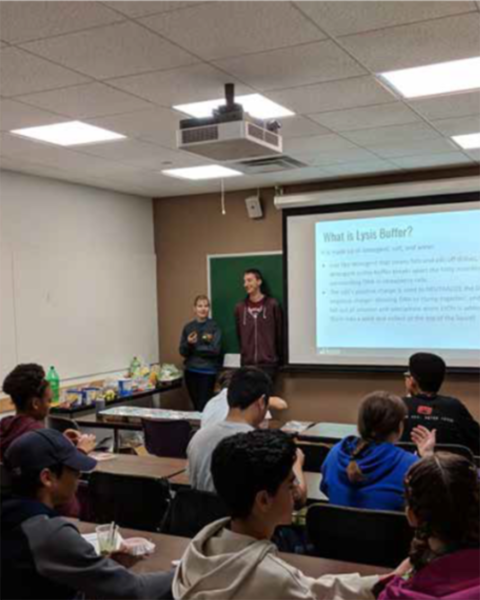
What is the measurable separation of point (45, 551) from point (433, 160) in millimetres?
4848

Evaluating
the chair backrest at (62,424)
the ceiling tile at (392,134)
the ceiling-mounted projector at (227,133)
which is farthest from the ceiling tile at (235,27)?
the chair backrest at (62,424)

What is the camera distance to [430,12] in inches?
99.7

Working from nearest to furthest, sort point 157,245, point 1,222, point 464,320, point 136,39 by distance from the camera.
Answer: point 136,39
point 1,222
point 464,320
point 157,245

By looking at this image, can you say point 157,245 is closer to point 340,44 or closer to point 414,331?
point 414,331

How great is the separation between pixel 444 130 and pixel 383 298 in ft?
6.83

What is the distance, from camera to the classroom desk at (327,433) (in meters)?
4.13

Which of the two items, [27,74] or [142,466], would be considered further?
[142,466]

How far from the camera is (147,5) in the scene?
2408 millimetres

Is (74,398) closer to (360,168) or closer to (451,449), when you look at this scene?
(360,168)

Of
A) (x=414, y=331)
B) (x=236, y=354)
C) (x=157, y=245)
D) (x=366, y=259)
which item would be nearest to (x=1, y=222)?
(x=157, y=245)

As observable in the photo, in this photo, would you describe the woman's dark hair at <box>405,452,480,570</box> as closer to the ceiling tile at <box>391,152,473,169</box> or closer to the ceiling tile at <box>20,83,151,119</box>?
the ceiling tile at <box>20,83,151,119</box>

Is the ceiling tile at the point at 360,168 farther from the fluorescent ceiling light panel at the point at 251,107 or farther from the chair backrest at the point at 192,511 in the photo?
the chair backrest at the point at 192,511

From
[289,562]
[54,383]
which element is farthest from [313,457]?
[54,383]

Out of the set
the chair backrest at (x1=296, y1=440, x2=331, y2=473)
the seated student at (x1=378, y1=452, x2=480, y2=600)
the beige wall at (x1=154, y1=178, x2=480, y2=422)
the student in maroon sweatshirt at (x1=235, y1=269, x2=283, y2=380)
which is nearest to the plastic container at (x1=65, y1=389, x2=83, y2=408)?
the beige wall at (x1=154, y1=178, x2=480, y2=422)
